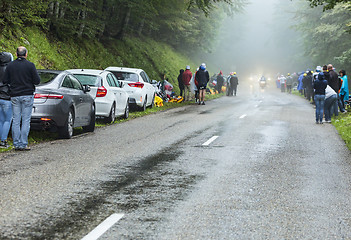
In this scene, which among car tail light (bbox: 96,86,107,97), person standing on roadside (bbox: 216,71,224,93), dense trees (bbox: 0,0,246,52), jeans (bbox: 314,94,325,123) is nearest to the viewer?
car tail light (bbox: 96,86,107,97)

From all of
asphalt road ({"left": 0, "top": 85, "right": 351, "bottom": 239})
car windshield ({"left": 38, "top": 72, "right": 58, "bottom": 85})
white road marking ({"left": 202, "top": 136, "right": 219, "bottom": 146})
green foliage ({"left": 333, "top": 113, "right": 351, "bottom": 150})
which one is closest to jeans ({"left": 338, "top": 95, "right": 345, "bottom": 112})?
green foliage ({"left": 333, "top": 113, "right": 351, "bottom": 150})

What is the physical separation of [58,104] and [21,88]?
1466 mm

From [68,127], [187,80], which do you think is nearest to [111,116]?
[68,127]

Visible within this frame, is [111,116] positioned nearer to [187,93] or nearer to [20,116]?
[20,116]

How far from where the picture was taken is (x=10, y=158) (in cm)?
944

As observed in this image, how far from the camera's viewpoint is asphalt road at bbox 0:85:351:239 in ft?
16.9

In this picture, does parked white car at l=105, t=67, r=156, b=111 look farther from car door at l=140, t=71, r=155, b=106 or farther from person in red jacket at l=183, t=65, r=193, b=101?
person in red jacket at l=183, t=65, r=193, b=101

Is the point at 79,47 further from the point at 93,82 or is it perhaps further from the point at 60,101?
the point at 60,101

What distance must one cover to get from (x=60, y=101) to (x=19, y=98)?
1.52 m

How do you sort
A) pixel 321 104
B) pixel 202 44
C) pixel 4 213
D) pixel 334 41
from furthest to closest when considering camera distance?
pixel 202 44, pixel 334 41, pixel 321 104, pixel 4 213

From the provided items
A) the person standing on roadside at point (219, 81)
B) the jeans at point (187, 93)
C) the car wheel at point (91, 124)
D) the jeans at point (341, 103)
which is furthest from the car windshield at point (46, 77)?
the person standing on roadside at point (219, 81)

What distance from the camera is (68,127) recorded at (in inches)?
488

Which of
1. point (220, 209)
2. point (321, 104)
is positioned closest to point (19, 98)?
point (220, 209)

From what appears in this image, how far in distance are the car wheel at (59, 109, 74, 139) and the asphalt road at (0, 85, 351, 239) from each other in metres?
0.31
